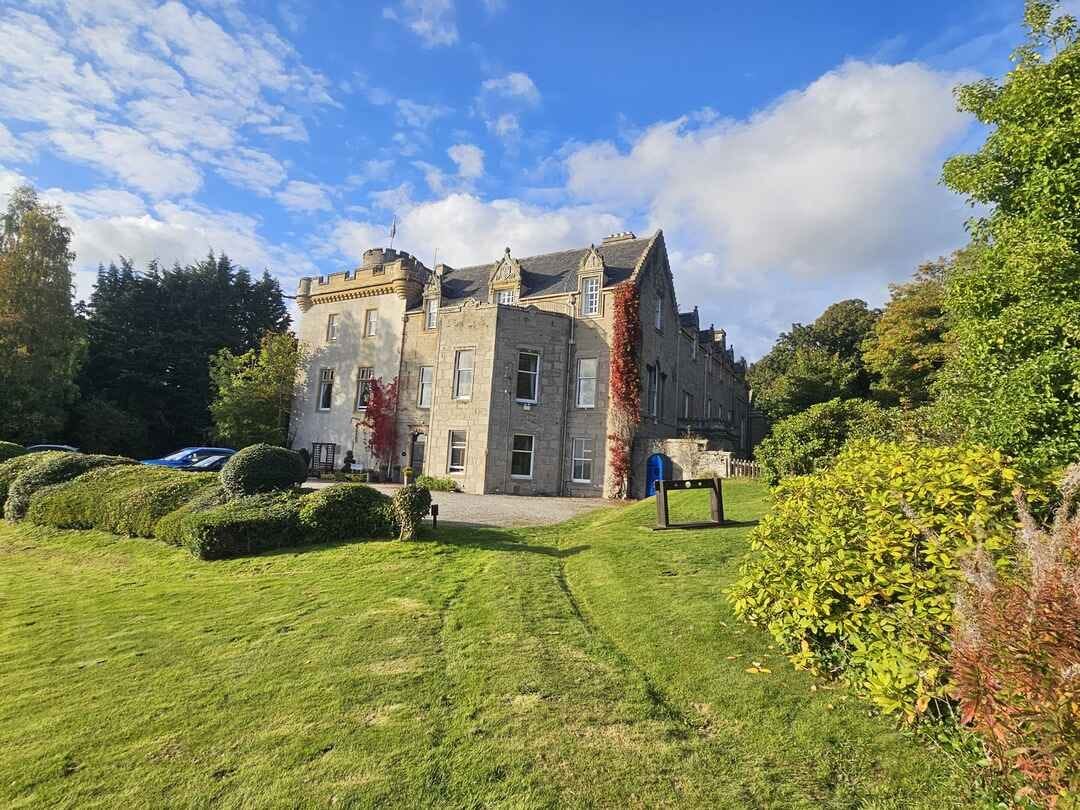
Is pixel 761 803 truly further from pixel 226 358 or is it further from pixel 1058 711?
pixel 226 358

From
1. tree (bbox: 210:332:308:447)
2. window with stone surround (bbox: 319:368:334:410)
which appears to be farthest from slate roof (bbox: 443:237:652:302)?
tree (bbox: 210:332:308:447)

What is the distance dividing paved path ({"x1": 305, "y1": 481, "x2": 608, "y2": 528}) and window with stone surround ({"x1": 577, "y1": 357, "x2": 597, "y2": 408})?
16.0 ft

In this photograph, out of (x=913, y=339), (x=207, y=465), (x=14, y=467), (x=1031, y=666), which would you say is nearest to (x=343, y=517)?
(x=1031, y=666)

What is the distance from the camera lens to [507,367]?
25062mm

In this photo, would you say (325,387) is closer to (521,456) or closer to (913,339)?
(521,456)

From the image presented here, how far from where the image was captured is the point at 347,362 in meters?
33.7

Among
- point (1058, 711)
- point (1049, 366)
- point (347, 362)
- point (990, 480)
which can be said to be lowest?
point (1058, 711)

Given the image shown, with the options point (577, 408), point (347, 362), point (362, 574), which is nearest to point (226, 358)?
point (347, 362)

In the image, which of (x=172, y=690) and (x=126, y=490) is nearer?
(x=172, y=690)

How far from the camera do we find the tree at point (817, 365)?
40.2 m

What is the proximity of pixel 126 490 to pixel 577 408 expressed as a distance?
658 inches

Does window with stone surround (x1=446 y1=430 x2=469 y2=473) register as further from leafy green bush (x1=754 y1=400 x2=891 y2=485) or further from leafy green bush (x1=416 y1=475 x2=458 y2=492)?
leafy green bush (x1=754 y1=400 x2=891 y2=485)

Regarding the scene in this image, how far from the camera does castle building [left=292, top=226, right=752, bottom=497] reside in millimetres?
24938

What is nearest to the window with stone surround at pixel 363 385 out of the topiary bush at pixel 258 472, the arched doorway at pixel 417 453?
the arched doorway at pixel 417 453
